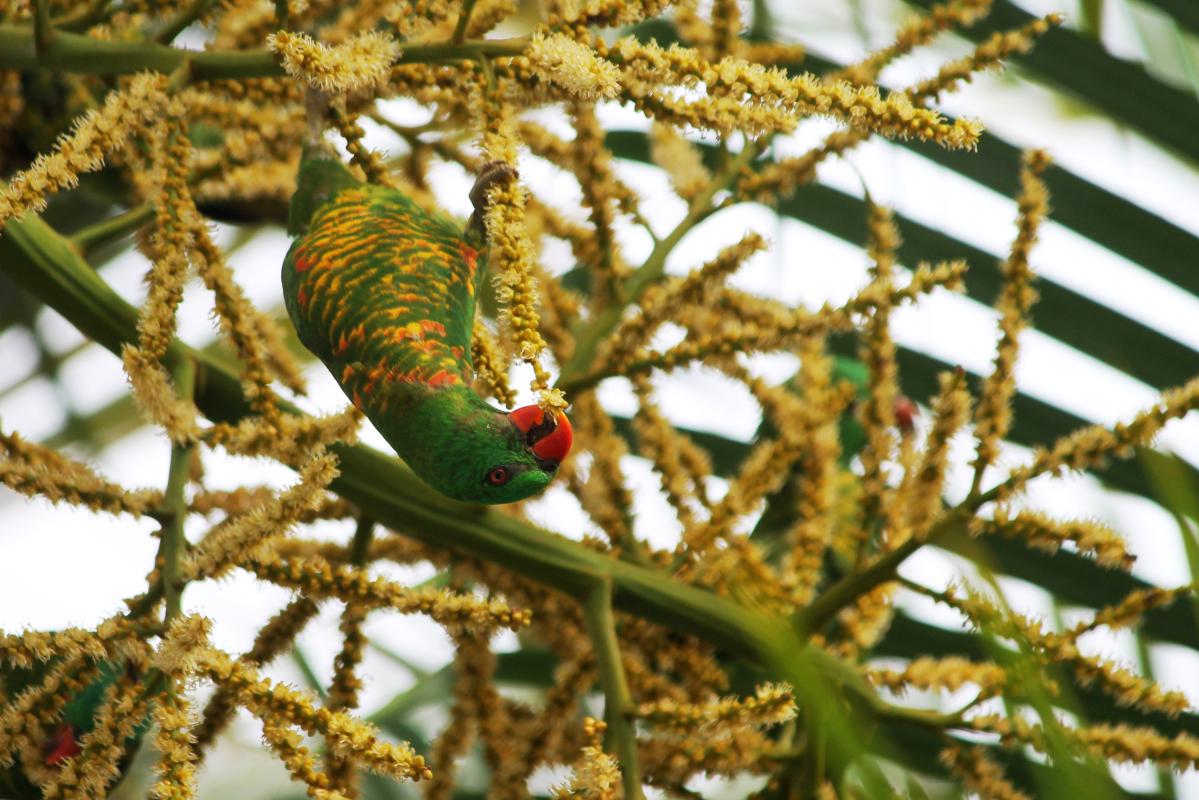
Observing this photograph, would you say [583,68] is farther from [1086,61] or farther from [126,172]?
[1086,61]

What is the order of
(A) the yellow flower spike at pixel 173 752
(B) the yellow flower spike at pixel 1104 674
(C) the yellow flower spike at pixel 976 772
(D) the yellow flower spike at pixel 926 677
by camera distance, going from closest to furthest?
(A) the yellow flower spike at pixel 173 752
(B) the yellow flower spike at pixel 1104 674
(C) the yellow flower spike at pixel 976 772
(D) the yellow flower spike at pixel 926 677

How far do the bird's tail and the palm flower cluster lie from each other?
0.07 m

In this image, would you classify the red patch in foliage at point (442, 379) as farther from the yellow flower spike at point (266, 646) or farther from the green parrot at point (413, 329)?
the yellow flower spike at point (266, 646)

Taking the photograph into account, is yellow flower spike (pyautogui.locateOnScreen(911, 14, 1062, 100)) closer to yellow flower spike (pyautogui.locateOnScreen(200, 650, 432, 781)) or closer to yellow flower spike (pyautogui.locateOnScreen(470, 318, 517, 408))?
yellow flower spike (pyautogui.locateOnScreen(470, 318, 517, 408))

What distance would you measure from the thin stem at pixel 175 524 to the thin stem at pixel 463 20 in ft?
1.27

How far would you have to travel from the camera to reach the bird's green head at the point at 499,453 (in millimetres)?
1014

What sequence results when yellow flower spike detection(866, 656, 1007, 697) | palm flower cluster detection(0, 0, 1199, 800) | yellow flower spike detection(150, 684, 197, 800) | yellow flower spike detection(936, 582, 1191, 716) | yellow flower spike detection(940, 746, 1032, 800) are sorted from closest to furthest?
1. yellow flower spike detection(150, 684, 197, 800)
2. palm flower cluster detection(0, 0, 1199, 800)
3. yellow flower spike detection(936, 582, 1191, 716)
4. yellow flower spike detection(940, 746, 1032, 800)
5. yellow flower spike detection(866, 656, 1007, 697)

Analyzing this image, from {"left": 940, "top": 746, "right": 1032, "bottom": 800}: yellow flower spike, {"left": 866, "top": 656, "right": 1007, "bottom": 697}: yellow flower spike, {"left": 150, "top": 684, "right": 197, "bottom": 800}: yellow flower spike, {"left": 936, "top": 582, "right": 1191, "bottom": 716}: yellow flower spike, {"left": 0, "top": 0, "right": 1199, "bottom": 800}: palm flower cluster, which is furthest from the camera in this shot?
{"left": 866, "top": 656, "right": 1007, "bottom": 697}: yellow flower spike

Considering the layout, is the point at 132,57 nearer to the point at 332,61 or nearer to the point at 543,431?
the point at 332,61

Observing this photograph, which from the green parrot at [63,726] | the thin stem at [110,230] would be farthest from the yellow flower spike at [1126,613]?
the thin stem at [110,230]

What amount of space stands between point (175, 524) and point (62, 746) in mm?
255

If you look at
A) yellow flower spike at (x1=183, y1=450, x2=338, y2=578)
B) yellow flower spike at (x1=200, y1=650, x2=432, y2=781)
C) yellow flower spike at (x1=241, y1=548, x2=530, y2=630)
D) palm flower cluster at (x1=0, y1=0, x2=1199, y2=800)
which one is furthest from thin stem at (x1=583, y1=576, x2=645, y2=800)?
yellow flower spike at (x1=183, y1=450, x2=338, y2=578)

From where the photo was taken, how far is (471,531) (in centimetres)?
125

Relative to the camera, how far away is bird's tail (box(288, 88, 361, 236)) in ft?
4.10
